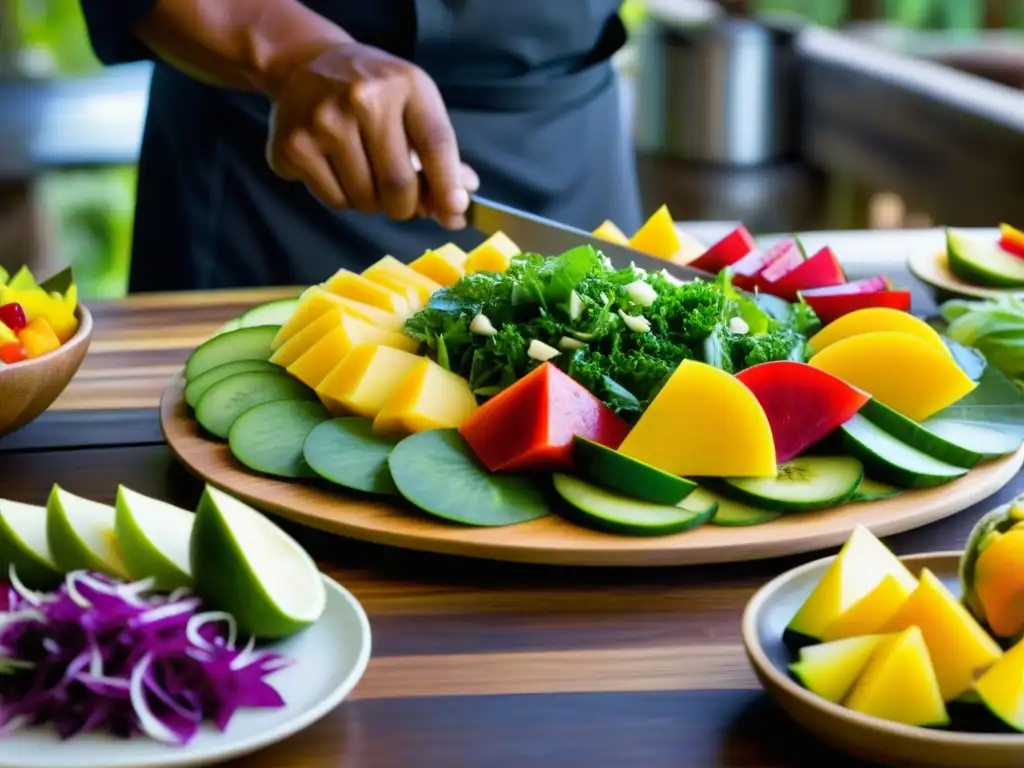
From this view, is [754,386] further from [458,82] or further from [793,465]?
[458,82]

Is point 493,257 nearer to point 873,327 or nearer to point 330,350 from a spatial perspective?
point 330,350

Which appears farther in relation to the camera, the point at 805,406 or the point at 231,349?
the point at 231,349

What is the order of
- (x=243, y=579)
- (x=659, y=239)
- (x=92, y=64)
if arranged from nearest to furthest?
(x=243, y=579) → (x=659, y=239) → (x=92, y=64)

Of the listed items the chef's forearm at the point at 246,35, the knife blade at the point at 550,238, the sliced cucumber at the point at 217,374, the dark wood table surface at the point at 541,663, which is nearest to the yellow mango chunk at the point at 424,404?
the dark wood table surface at the point at 541,663

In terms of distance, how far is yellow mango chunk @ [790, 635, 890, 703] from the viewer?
0.88 m

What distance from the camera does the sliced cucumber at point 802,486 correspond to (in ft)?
4.06

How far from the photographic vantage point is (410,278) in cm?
172

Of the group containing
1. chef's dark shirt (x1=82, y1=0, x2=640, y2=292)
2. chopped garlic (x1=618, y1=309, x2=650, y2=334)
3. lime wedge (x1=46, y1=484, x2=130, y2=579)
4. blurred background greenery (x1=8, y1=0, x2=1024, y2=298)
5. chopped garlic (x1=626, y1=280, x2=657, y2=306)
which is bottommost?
blurred background greenery (x1=8, y1=0, x2=1024, y2=298)

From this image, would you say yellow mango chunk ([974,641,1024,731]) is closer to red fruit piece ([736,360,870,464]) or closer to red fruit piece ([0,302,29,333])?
red fruit piece ([736,360,870,464])

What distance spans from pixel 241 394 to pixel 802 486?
0.64 meters

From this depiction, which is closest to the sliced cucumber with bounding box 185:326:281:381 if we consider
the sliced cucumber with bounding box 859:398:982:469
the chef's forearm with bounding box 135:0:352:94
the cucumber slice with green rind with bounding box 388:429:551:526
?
the cucumber slice with green rind with bounding box 388:429:551:526

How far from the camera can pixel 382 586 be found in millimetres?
1196

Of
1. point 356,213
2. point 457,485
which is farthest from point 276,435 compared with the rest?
point 356,213

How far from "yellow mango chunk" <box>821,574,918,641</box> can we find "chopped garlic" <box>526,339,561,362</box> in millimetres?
534
